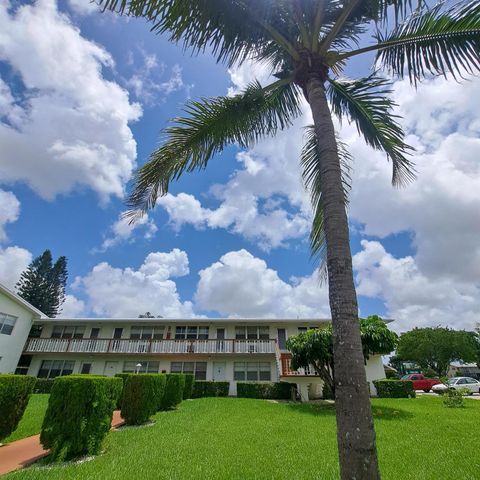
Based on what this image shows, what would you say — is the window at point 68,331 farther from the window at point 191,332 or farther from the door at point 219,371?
the door at point 219,371

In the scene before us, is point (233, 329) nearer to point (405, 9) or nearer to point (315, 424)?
point (315, 424)

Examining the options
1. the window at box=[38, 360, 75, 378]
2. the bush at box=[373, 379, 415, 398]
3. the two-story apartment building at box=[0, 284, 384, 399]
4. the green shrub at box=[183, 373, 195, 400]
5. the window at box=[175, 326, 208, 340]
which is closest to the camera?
the green shrub at box=[183, 373, 195, 400]

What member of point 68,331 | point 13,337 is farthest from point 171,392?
point 68,331

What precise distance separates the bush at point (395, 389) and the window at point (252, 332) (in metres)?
8.91

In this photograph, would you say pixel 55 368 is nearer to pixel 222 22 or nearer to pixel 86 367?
pixel 86 367

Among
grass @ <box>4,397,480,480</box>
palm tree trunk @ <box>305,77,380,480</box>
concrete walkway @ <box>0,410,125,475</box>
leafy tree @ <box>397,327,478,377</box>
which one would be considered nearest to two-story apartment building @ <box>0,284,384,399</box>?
grass @ <box>4,397,480,480</box>

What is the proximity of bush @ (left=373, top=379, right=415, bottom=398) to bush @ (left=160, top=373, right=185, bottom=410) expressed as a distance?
13.7 m

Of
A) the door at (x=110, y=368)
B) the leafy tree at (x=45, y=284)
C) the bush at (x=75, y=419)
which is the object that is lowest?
the bush at (x=75, y=419)

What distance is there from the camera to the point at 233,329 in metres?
26.4

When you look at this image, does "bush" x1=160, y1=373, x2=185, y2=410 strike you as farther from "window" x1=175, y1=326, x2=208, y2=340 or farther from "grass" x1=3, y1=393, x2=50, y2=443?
"window" x1=175, y1=326, x2=208, y2=340

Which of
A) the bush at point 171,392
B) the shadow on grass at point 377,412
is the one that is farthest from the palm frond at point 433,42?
the bush at point 171,392

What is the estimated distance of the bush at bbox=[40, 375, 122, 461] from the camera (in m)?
5.98

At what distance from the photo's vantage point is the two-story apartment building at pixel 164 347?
24.1 metres

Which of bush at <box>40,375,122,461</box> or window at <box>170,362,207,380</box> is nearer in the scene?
bush at <box>40,375,122,461</box>
